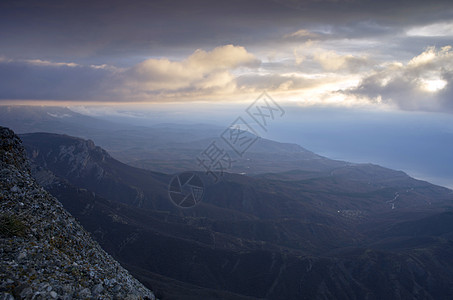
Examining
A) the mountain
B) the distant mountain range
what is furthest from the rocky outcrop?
the mountain

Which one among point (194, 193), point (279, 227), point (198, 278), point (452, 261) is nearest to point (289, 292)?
point (198, 278)

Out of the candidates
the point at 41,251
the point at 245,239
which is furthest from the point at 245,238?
the point at 41,251

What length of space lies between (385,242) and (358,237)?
10602mm

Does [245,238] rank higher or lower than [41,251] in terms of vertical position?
lower

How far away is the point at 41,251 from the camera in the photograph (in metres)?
8.77

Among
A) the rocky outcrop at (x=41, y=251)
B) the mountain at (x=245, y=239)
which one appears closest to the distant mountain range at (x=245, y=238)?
the mountain at (x=245, y=239)

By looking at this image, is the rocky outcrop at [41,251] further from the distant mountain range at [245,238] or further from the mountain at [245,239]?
the mountain at [245,239]

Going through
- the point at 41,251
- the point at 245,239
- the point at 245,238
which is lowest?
the point at 245,238

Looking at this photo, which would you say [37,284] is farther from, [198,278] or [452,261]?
[452,261]

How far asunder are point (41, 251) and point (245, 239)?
7590 centimetres

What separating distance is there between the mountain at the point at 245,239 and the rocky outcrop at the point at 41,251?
32.1 metres

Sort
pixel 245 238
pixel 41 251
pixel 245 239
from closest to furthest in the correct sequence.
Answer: pixel 41 251, pixel 245 239, pixel 245 238

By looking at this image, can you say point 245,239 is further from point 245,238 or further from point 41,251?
point 41,251

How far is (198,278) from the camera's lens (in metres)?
56.1
